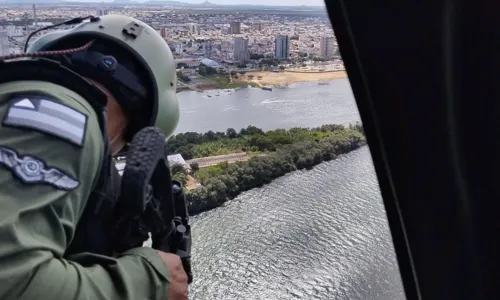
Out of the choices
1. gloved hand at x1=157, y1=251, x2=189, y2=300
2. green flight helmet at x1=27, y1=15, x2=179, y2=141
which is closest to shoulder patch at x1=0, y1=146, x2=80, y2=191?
gloved hand at x1=157, y1=251, x2=189, y2=300

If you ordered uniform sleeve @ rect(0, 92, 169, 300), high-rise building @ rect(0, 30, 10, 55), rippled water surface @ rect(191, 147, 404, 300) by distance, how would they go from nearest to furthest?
1. uniform sleeve @ rect(0, 92, 169, 300)
2. high-rise building @ rect(0, 30, 10, 55)
3. rippled water surface @ rect(191, 147, 404, 300)

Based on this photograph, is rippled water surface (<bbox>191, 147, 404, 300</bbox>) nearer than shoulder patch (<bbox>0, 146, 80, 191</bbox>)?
No

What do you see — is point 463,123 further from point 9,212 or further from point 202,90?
point 202,90

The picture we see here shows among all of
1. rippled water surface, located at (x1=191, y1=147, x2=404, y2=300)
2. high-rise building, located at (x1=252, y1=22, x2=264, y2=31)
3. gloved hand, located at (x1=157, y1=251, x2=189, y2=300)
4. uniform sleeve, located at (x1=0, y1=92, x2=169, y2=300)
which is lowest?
rippled water surface, located at (x1=191, y1=147, x2=404, y2=300)

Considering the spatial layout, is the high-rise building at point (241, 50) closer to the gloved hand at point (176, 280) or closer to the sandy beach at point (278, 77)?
the sandy beach at point (278, 77)

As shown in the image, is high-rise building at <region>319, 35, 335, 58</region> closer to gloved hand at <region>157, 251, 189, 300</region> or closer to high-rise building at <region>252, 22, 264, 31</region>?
gloved hand at <region>157, 251, 189, 300</region>

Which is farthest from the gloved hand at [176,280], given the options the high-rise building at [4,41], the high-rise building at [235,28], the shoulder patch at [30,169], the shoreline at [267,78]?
the high-rise building at [235,28]

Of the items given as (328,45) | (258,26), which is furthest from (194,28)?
(328,45)
